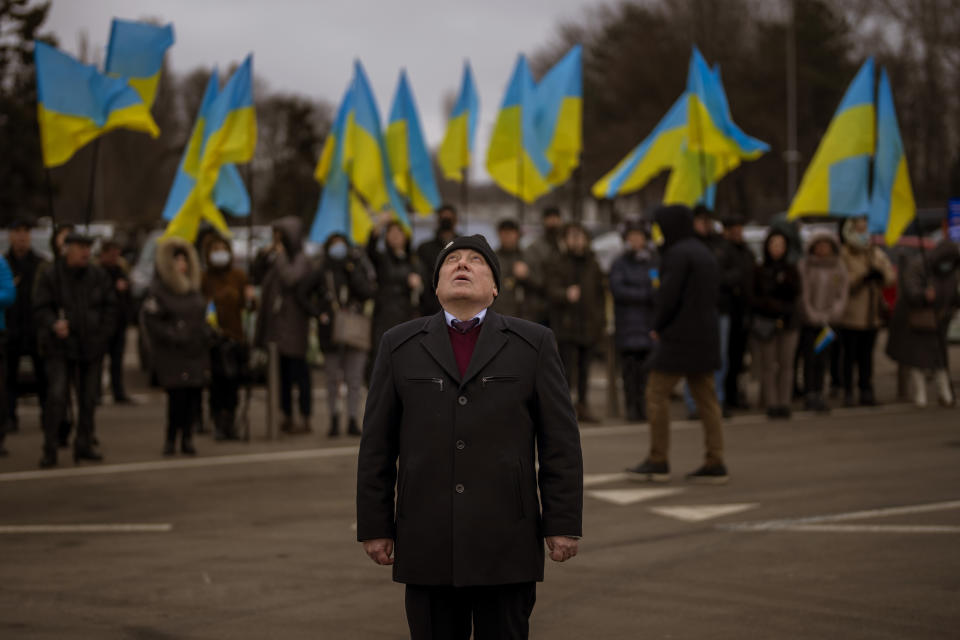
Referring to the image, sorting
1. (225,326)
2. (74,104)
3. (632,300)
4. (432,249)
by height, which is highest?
(74,104)

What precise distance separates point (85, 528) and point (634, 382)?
22.2ft

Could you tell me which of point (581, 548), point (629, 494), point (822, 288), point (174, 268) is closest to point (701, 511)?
point (629, 494)

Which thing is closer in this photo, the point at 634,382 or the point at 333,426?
the point at 333,426

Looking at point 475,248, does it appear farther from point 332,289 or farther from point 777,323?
point 777,323

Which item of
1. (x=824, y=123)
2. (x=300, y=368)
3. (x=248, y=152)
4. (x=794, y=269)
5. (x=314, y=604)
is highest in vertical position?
(x=824, y=123)

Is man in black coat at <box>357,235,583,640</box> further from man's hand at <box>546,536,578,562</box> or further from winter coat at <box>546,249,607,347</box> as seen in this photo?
winter coat at <box>546,249,607,347</box>

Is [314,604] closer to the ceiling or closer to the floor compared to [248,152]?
closer to the floor

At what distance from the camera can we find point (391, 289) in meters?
13.1

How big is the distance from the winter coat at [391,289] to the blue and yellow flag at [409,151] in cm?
304

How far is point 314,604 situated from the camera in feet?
21.4

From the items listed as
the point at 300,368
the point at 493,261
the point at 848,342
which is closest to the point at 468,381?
the point at 493,261

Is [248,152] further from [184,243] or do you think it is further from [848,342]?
[848,342]

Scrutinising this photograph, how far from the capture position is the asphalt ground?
243 inches

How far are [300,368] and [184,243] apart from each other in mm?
1883
